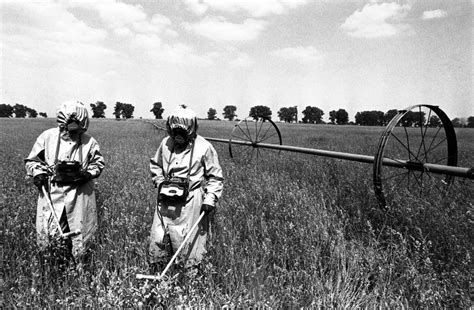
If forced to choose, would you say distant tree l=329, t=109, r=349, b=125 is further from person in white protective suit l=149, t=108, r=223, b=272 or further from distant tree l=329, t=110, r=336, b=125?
person in white protective suit l=149, t=108, r=223, b=272

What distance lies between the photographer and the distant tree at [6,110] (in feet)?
341

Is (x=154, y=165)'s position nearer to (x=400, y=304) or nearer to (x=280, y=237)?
(x=280, y=237)

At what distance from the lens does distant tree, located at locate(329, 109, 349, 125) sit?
333 ft

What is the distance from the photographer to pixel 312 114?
102m

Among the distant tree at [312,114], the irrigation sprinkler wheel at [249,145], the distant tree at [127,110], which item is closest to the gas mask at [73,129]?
the irrigation sprinkler wheel at [249,145]

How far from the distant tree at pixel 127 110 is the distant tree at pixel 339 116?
78944 mm

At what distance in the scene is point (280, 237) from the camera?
10.4 feet

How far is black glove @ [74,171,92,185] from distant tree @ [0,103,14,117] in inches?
A: 5126

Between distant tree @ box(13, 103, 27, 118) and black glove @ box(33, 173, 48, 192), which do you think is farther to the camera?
distant tree @ box(13, 103, 27, 118)

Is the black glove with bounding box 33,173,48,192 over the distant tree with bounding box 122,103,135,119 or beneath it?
beneath

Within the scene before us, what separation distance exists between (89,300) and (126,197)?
2.87m

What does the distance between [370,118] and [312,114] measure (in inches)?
883

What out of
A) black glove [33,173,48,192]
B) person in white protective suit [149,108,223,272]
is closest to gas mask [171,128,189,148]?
person in white protective suit [149,108,223,272]

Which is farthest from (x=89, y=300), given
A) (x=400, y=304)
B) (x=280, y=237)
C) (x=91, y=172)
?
(x=400, y=304)
